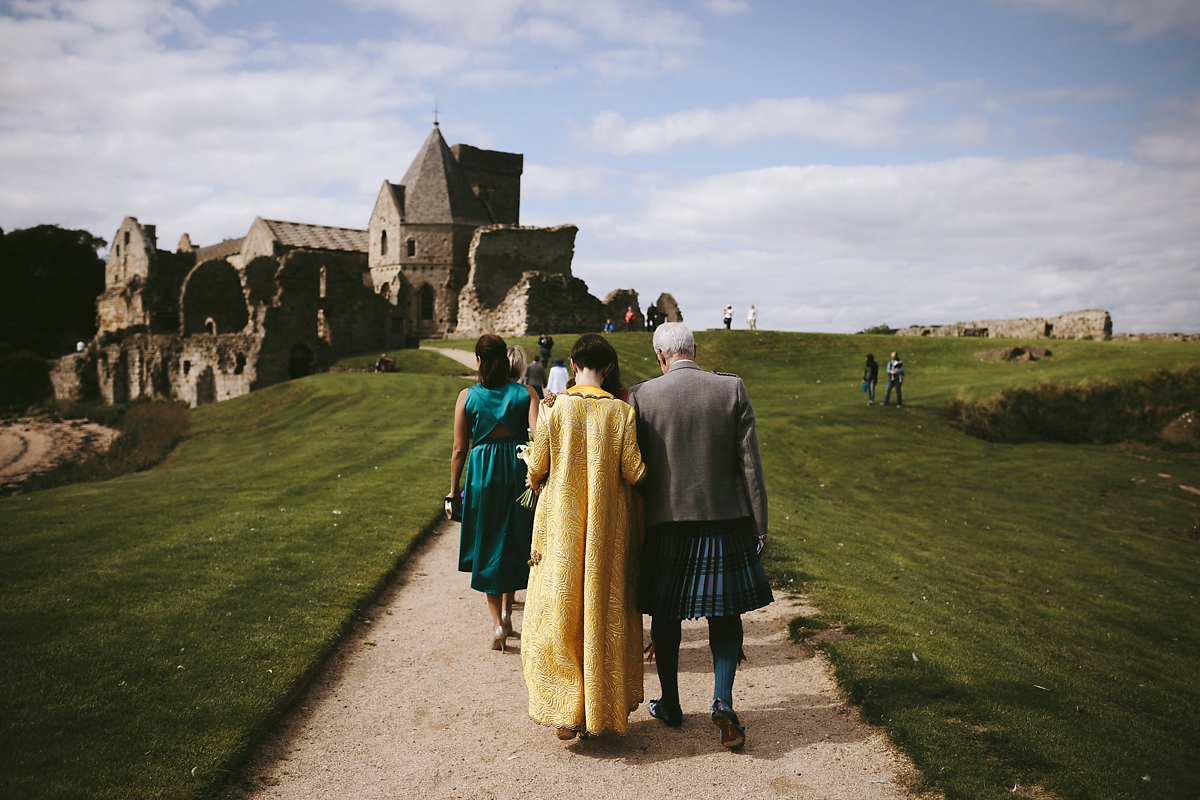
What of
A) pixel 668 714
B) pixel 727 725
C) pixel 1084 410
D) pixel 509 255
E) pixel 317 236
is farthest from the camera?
pixel 317 236

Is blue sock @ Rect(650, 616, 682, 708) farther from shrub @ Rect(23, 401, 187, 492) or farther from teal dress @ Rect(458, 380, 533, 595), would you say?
shrub @ Rect(23, 401, 187, 492)

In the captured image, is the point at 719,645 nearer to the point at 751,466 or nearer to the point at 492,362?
the point at 751,466

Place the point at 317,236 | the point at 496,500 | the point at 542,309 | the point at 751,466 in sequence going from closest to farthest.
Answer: the point at 751,466
the point at 496,500
the point at 542,309
the point at 317,236

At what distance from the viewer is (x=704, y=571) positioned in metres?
5.18

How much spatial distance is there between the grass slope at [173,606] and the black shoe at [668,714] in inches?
114

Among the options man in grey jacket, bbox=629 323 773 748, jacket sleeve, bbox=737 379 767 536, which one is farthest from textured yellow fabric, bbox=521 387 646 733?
jacket sleeve, bbox=737 379 767 536

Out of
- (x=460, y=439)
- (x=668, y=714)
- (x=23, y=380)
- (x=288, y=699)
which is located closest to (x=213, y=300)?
(x=23, y=380)

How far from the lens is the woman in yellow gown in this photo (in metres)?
5.14

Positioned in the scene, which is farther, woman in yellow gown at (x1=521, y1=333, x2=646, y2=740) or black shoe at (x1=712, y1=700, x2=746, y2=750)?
black shoe at (x1=712, y1=700, x2=746, y2=750)

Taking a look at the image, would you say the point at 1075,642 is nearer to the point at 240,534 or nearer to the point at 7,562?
the point at 240,534

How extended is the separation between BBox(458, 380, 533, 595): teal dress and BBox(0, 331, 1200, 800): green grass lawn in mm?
1713

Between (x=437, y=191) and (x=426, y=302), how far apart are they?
8.18 metres

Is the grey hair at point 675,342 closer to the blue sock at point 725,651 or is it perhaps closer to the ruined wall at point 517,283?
the blue sock at point 725,651

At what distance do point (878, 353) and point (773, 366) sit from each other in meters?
5.44
